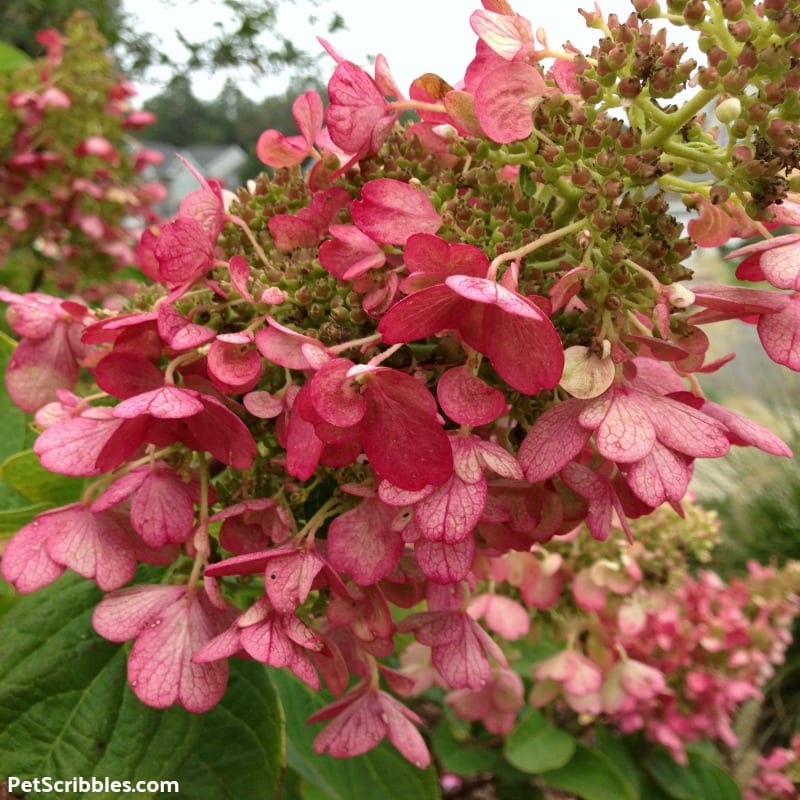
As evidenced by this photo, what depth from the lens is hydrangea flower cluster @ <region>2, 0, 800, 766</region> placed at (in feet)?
1.60

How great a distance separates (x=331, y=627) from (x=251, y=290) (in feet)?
0.94

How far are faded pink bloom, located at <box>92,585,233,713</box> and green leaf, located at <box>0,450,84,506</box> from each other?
24cm

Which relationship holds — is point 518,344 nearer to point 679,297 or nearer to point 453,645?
point 679,297

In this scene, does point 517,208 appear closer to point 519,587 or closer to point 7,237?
point 519,587

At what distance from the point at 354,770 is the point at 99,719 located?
0.43 meters

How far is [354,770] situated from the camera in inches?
39.4

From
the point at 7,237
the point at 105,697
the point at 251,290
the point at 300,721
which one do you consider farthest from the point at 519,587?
the point at 7,237

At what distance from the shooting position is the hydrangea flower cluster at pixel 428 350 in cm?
49

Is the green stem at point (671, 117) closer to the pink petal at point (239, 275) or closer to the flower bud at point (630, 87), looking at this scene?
the flower bud at point (630, 87)

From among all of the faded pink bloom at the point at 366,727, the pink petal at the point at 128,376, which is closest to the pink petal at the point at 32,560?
the pink petal at the point at 128,376

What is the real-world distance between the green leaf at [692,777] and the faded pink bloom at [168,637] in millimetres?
1395

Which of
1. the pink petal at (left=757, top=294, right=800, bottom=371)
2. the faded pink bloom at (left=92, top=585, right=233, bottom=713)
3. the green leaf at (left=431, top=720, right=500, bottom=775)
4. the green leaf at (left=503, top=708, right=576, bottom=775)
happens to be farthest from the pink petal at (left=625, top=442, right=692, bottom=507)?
the green leaf at (left=431, top=720, right=500, bottom=775)

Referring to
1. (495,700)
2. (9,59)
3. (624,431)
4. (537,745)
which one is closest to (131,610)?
(624,431)

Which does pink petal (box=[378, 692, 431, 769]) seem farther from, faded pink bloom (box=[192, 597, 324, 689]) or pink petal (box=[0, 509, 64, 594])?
pink petal (box=[0, 509, 64, 594])
